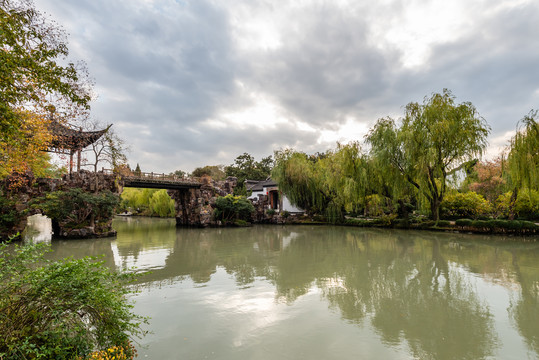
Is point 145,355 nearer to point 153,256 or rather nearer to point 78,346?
point 78,346

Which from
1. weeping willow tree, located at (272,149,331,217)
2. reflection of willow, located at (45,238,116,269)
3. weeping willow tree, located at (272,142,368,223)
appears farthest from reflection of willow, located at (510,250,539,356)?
weeping willow tree, located at (272,149,331,217)

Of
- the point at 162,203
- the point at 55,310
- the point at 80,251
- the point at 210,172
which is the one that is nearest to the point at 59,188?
the point at 80,251

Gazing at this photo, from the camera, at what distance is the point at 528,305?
180 inches

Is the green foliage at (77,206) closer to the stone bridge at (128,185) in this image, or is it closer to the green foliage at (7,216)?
the stone bridge at (128,185)

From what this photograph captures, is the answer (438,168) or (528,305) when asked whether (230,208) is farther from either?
(528,305)

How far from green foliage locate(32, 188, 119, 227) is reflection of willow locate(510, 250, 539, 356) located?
15797mm

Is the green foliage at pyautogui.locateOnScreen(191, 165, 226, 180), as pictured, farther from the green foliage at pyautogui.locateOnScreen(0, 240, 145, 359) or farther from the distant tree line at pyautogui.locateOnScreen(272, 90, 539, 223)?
the green foliage at pyautogui.locateOnScreen(0, 240, 145, 359)

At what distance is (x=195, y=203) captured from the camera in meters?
22.0

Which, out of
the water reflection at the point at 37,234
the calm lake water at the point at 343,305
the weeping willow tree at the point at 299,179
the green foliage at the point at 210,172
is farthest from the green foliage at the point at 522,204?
the green foliage at the point at 210,172

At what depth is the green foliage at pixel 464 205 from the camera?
1502cm

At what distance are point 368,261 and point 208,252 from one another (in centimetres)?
566

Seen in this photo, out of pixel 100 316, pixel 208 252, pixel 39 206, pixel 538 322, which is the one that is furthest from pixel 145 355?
pixel 39 206

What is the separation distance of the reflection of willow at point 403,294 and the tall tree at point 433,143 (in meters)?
5.35

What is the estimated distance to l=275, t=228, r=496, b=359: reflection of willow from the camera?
3426 mm
